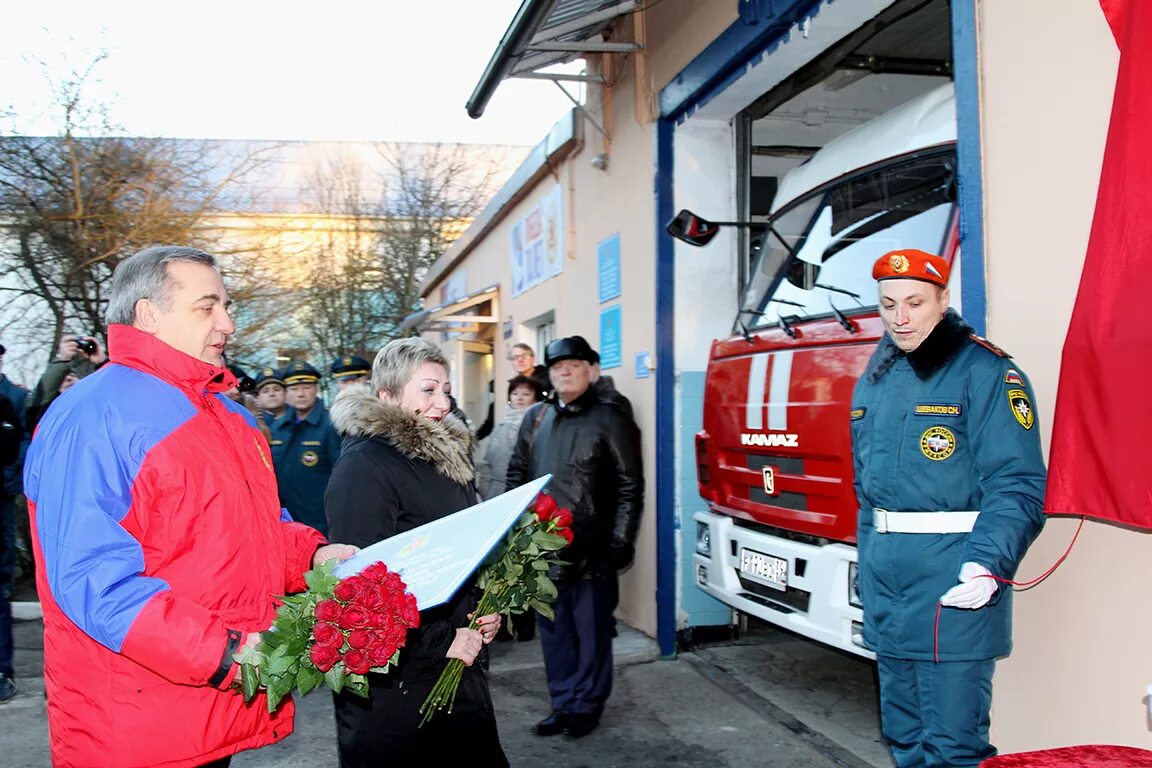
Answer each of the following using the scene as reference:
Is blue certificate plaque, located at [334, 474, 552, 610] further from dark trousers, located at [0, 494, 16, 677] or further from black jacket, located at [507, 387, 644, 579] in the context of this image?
dark trousers, located at [0, 494, 16, 677]

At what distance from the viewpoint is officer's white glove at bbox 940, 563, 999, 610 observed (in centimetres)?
270

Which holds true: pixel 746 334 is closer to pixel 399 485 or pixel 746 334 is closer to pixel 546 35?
pixel 399 485

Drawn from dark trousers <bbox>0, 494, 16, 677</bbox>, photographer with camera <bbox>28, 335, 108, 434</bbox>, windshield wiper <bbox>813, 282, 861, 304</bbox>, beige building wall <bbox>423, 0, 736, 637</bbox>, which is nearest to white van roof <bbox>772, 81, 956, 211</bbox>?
windshield wiper <bbox>813, 282, 861, 304</bbox>

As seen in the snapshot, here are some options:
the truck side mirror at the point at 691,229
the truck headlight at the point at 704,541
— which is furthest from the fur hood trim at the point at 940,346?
the truck side mirror at the point at 691,229

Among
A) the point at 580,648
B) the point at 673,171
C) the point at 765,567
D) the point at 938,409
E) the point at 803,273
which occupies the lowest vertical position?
the point at 580,648

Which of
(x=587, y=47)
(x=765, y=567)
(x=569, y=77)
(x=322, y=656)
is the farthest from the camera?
(x=569, y=77)

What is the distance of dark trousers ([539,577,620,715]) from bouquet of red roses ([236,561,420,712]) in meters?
3.15

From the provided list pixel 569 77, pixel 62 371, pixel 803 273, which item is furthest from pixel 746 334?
pixel 62 371

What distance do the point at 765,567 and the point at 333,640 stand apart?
3.02 meters

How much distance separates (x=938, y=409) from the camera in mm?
→ 3025

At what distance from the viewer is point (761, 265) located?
5.46 meters

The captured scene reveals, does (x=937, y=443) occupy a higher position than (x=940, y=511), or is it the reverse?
(x=937, y=443)

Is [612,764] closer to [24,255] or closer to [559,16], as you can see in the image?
[559,16]

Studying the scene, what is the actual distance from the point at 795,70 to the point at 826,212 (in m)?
1.01
